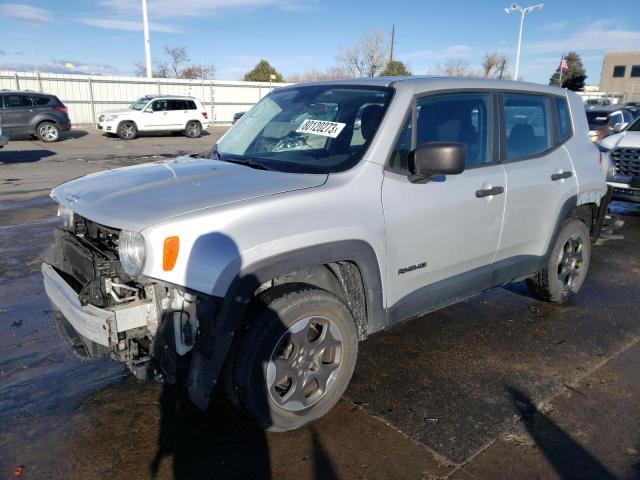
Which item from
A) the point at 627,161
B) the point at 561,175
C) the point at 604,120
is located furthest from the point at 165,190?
the point at 604,120

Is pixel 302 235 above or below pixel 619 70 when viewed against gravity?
below

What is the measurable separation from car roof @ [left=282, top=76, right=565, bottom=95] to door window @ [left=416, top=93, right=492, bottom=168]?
0.07 metres

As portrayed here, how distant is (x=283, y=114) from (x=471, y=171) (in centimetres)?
143

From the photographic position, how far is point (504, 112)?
3973 mm

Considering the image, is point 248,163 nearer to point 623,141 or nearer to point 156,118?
point 623,141

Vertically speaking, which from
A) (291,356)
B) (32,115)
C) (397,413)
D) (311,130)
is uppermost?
(311,130)

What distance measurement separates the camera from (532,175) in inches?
161

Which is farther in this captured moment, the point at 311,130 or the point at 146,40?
the point at 146,40

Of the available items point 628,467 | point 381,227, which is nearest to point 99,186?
point 381,227

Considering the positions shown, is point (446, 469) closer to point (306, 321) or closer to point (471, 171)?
point (306, 321)

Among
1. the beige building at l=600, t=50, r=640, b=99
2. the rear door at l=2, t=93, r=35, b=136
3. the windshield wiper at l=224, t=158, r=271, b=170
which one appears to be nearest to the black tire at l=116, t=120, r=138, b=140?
the rear door at l=2, t=93, r=35, b=136

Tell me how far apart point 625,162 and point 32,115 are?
1922 centimetres

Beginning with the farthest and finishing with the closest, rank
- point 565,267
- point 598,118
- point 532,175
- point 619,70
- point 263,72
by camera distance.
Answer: point 619,70 → point 263,72 → point 598,118 → point 565,267 → point 532,175

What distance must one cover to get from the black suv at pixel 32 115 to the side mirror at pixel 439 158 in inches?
762
